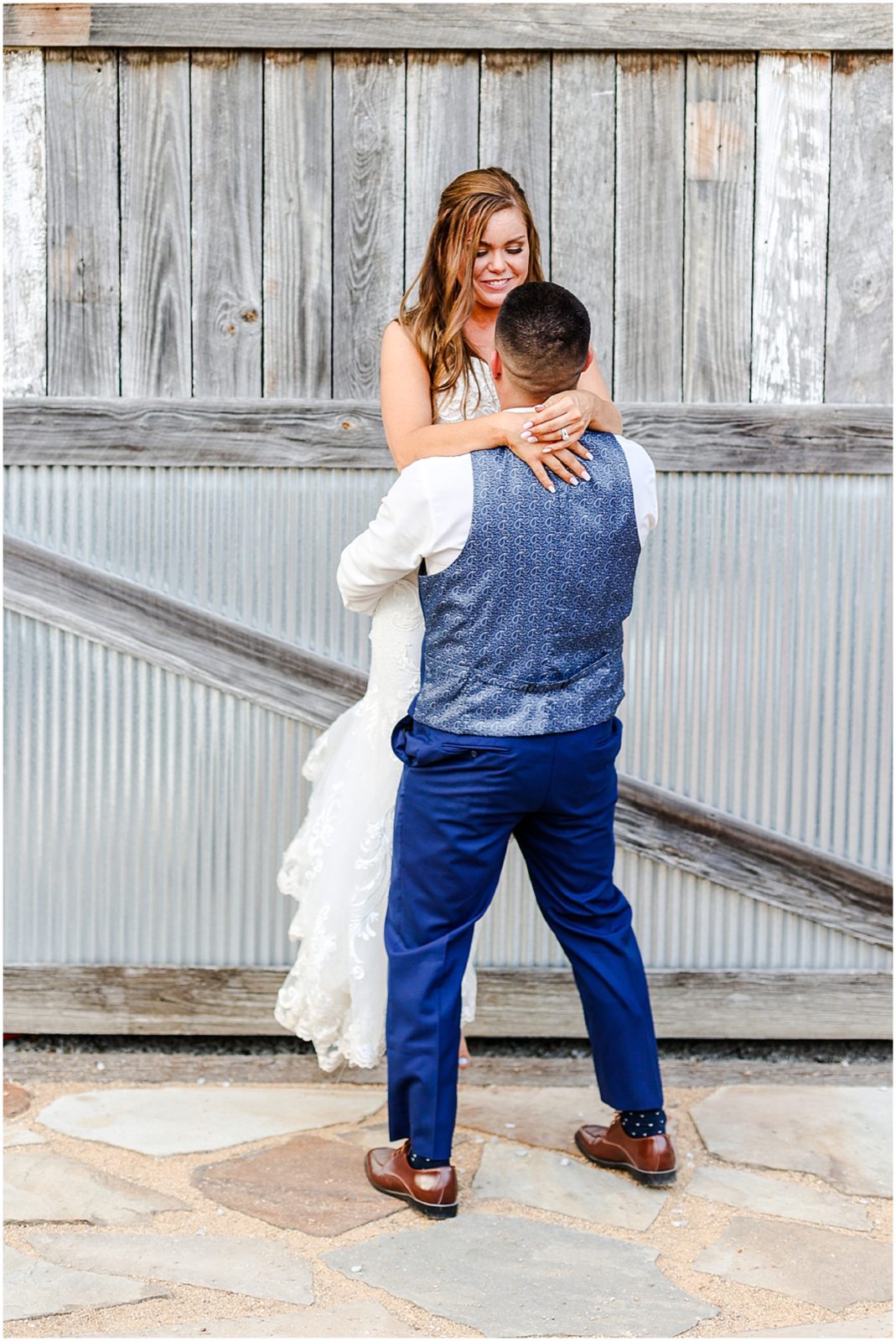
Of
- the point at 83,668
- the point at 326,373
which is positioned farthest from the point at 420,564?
the point at 83,668

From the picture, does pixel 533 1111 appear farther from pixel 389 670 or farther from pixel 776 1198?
pixel 389 670

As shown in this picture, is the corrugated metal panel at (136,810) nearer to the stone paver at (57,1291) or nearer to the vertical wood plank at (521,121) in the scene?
the stone paver at (57,1291)

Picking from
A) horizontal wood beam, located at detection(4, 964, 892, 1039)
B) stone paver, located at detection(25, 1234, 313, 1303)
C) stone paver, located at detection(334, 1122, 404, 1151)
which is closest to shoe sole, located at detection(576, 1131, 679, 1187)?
stone paver, located at detection(334, 1122, 404, 1151)

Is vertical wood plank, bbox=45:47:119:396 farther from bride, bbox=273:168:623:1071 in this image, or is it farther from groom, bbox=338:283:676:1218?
groom, bbox=338:283:676:1218

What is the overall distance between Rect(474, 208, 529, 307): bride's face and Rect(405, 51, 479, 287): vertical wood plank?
2.07 ft

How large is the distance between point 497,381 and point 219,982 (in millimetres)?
1856

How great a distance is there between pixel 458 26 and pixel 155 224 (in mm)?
915

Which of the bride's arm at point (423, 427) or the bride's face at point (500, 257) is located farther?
the bride's face at point (500, 257)

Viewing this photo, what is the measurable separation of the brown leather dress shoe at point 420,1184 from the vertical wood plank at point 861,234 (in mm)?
2160

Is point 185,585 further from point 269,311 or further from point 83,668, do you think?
point 269,311

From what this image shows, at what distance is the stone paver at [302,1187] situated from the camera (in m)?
2.80

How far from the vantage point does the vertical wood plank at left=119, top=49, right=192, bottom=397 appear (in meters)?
3.50

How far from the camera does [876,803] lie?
368cm

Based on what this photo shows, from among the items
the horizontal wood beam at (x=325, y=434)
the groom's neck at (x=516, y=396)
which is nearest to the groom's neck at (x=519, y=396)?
the groom's neck at (x=516, y=396)
